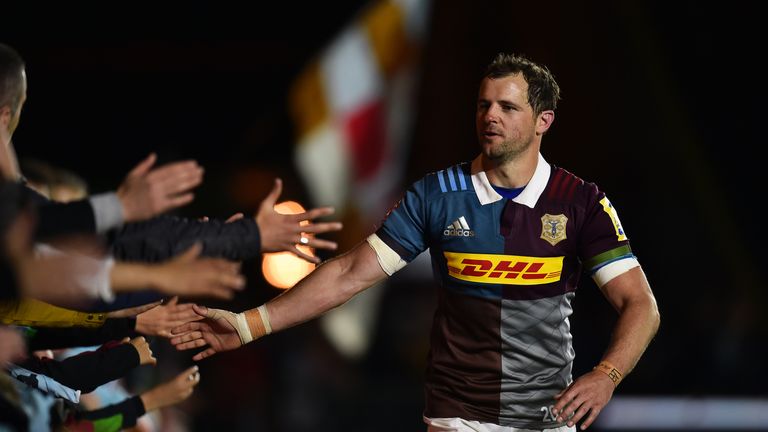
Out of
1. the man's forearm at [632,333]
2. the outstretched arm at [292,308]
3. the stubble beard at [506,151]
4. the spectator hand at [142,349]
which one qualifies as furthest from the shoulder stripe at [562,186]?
the spectator hand at [142,349]

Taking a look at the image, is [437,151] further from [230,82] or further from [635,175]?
[230,82]

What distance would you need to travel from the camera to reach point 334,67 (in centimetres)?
1445

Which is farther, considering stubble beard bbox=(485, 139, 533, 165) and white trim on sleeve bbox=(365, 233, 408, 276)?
white trim on sleeve bbox=(365, 233, 408, 276)

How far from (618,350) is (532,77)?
54.2 inches

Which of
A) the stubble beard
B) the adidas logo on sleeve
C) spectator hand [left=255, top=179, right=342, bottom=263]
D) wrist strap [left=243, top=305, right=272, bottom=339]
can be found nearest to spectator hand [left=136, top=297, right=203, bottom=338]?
wrist strap [left=243, top=305, right=272, bottom=339]

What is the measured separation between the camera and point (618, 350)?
4.72 m

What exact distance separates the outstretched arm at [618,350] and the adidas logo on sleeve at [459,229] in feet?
2.32

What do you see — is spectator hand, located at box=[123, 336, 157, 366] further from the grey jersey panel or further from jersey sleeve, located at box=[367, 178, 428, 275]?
the grey jersey panel

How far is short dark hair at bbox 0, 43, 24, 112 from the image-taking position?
172 inches

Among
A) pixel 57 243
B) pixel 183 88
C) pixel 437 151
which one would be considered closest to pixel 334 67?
pixel 437 151

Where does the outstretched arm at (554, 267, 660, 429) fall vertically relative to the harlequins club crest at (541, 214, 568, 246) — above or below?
below

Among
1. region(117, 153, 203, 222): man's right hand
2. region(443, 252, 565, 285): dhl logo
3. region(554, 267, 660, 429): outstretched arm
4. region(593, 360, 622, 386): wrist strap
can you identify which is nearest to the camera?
region(117, 153, 203, 222): man's right hand

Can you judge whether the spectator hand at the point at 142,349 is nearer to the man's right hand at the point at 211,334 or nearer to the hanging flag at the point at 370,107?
the man's right hand at the point at 211,334

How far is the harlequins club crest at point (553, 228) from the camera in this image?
16.0 ft
